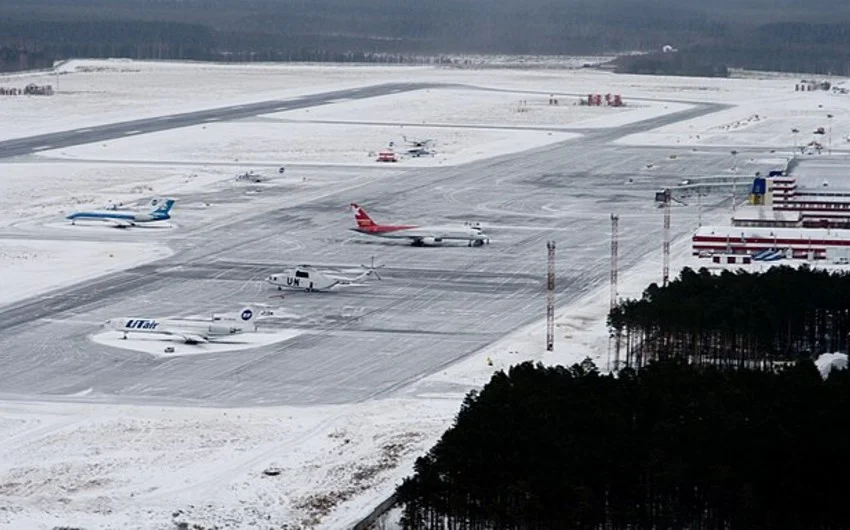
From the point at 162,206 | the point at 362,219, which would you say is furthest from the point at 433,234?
the point at 162,206

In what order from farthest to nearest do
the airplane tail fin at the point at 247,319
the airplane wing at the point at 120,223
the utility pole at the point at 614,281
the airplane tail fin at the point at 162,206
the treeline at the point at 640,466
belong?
the airplane tail fin at the point at 162,206 → the airplane wing at the point at 120,223 → the airplane tail fin at the point at 247,319 → the utility pole at the point at 614,281 → the treeline at the point at 640,466

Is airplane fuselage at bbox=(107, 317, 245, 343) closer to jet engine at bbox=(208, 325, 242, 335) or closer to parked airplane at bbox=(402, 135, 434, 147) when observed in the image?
jet engine at bbox=(208, 325, 242, 335)

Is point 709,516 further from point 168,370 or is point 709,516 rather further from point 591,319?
point 591,319

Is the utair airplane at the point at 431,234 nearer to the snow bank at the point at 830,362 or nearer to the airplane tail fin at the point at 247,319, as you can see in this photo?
the airplane tail fin at the point at 247,319

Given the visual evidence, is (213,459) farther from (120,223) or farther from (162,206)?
(162,206)

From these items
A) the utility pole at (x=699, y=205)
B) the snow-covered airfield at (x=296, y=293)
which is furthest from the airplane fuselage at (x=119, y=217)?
the utility pole at (x=699, y=205)
